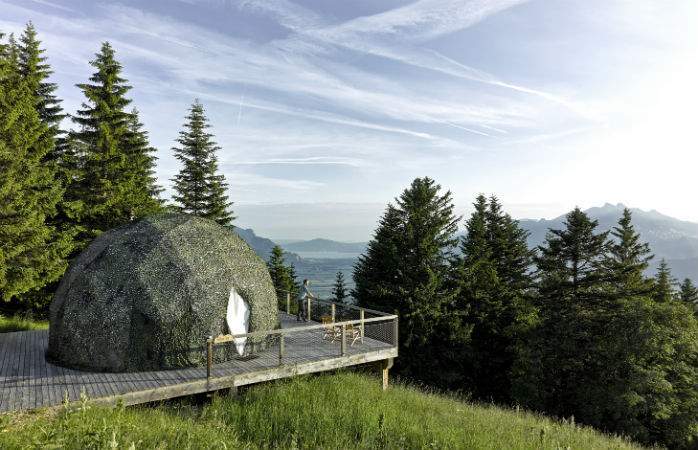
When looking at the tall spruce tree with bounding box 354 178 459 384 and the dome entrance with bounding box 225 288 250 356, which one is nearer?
the dome entrance with bounding box 225 288 250 356

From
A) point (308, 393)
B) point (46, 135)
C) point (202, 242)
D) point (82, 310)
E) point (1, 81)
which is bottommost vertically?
point (308, 393)

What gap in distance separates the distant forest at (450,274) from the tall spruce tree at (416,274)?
4.4 inches

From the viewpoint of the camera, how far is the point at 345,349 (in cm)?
1405

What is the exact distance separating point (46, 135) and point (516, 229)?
3598cm

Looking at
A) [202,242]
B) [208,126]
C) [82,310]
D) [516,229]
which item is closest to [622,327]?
[516,229]

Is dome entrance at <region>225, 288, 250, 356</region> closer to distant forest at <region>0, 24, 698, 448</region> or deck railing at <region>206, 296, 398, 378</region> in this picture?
deck railing at <region>206, 296, 398, 378</region>

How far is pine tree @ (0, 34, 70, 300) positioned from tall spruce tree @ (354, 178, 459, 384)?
20.2m

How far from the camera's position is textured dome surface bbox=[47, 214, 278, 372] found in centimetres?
1186

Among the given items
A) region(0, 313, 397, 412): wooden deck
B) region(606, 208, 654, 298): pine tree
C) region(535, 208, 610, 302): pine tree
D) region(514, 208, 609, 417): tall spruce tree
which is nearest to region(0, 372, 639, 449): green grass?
region(0, 313, 397, 412): wooden deck

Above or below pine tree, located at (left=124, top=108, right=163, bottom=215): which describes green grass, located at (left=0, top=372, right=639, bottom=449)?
below

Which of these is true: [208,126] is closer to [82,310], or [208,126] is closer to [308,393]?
[82,310]

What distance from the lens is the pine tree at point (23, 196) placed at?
19.6m

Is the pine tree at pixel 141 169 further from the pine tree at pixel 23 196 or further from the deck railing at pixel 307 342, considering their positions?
the deck railing at pixel 307 342

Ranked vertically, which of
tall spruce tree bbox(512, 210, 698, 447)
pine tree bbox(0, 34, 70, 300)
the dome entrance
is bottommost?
tall spruce tree bbox(512, 210, 698, 447)
